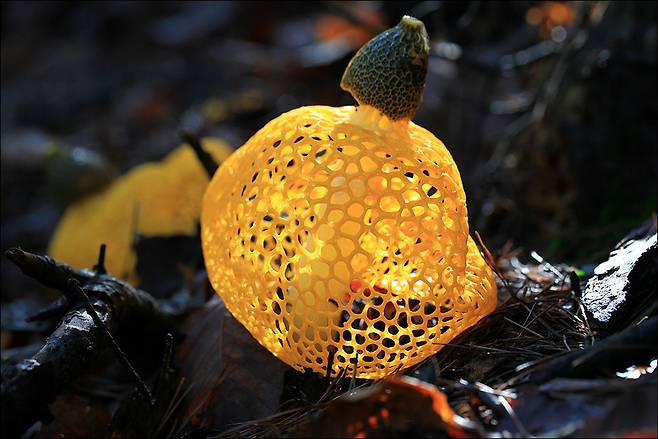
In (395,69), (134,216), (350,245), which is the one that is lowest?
(134,216)

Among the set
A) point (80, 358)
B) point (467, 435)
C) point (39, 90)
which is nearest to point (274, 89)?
point (39, 90)

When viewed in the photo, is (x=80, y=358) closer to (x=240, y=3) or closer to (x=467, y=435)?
(x=467, y=435)

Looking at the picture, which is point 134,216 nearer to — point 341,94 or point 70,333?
point 70,333

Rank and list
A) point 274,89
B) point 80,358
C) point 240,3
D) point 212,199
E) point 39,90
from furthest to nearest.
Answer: point 240,3
point 39,90
point 274,89
point 212,199
point 80,358

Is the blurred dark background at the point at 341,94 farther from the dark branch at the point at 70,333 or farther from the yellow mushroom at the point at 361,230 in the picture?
the dark branch at the point at 70,333

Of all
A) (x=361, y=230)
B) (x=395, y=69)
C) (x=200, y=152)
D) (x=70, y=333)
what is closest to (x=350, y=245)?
(x=361, y=230)

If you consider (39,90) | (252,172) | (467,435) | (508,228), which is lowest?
(39,90)

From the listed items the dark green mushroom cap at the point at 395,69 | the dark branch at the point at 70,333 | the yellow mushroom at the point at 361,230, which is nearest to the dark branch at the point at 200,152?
the dark branch at the point at 70,333
